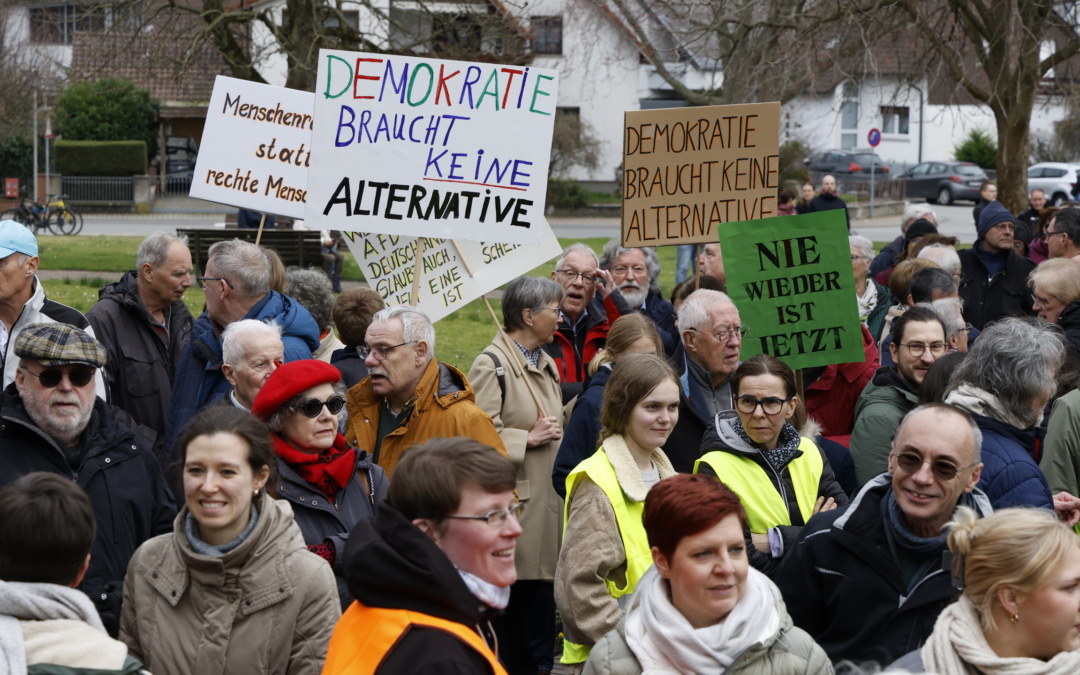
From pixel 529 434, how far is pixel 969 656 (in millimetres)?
3043

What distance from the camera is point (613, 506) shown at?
13.3 ft

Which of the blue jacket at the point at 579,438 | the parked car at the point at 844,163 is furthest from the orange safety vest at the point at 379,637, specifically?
the parked car at the point at 844,163

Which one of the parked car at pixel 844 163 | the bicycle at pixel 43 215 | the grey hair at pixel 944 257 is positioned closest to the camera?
the grey hair at pixel 944 257

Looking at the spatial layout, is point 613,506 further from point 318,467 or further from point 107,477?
point 107,477

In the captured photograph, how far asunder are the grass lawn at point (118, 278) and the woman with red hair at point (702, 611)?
8471 mm

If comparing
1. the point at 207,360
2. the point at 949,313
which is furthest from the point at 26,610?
the point at 949,313

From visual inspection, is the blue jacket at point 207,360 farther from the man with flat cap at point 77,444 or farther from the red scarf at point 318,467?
the red scarf at point 318,467

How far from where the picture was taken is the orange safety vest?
250 centimetres

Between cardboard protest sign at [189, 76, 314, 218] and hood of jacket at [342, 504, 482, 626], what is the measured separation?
509cm

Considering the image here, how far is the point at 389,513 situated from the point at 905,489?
1.59 m

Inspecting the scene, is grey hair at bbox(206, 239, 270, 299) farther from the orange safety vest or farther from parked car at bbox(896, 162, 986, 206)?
parked car at bbox(896, 162, 986, 206)

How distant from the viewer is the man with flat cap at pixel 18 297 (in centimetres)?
543

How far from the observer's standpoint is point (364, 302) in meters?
6.00

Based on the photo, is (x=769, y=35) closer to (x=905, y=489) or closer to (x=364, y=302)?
(x=364, y=302)
